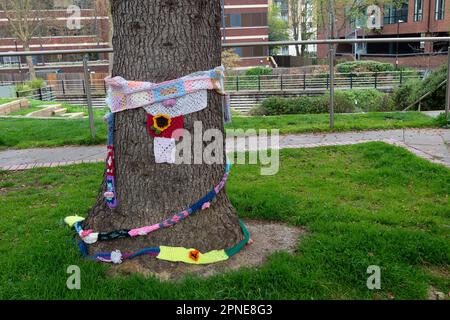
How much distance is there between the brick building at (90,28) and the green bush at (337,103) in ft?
98.5

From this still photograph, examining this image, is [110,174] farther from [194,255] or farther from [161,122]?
[194,255]

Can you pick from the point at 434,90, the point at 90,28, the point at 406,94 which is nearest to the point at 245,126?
the point at 434,90

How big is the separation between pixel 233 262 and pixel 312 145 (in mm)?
A: 3839

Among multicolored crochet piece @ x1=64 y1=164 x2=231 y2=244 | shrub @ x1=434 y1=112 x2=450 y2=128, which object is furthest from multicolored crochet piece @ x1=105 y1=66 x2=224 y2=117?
shrub @ x1=434 y1=112 x2=450 y2=128

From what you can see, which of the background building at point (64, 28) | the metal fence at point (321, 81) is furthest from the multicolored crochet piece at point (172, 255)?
the background building at point (64, 28)

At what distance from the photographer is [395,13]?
158ft

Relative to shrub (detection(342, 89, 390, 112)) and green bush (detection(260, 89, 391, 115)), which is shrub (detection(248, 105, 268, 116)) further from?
shrub (detection(342, 89, 390, 112))

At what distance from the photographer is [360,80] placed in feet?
43.0

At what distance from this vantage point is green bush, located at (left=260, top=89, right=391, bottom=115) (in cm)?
1203

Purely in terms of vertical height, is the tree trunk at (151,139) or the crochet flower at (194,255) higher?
the tree trunk at (151,139)

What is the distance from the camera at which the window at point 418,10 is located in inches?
1700

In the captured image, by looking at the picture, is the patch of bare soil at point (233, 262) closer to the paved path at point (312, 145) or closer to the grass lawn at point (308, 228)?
the grass lawn at point (308, 228)

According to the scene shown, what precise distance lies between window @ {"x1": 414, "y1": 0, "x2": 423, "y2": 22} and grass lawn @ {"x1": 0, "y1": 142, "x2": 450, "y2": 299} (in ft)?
140
